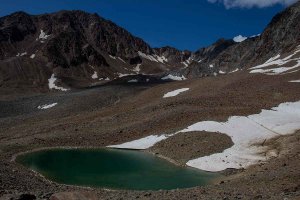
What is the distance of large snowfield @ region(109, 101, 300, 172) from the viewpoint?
1684 inches

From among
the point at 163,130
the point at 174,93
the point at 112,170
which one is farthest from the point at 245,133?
the point at 174,93

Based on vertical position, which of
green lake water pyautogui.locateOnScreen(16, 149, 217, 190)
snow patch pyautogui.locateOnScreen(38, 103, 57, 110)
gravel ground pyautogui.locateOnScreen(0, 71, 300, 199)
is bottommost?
green lake water pyautogui.locateOnScreen(16, 149, 217, 190)

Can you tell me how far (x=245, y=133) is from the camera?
163ft

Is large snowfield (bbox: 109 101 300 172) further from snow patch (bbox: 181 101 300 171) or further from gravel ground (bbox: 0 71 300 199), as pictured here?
gravel ground (bbox: 0 71 300 199)

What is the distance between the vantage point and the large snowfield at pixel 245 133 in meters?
42.8

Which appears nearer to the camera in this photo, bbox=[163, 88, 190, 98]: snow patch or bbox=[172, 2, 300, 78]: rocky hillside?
bbox=[163, 88, 190, 98]: snow patch

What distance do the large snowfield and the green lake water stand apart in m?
2.64

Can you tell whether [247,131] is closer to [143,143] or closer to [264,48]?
[143,143]

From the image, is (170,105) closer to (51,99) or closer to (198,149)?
(198,149)

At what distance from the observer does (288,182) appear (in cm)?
2780

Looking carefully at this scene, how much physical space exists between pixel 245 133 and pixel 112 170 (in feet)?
54.2

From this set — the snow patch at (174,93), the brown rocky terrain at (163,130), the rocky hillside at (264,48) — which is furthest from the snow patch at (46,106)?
the rocky hillside at (264,48)

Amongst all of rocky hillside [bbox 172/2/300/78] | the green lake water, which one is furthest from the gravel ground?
rocky hillside [bbox 172/2/300/78]

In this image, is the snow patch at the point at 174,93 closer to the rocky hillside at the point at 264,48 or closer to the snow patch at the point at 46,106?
the snow patch at the point at 46,106
